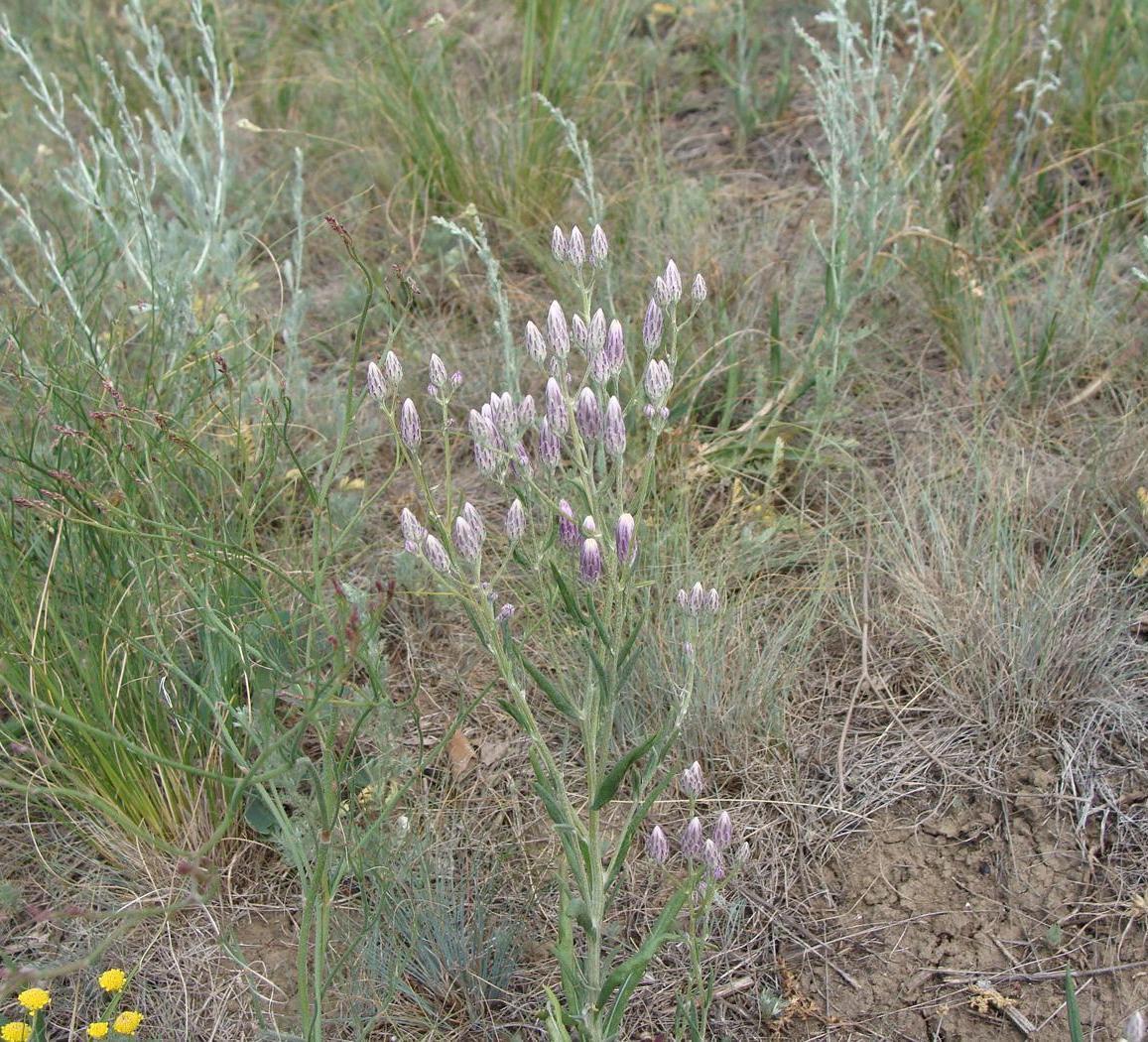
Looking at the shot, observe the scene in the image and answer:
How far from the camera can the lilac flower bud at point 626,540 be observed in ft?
5.61

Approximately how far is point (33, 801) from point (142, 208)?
135cm

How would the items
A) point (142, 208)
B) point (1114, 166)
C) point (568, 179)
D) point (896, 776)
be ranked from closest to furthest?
point (896, 776)
point (142, 208)
point (1114, 166)
point (568, 179)

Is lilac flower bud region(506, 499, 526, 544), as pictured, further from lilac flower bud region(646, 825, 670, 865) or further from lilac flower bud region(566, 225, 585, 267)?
lilac flower bud region(646, 825, 670, 865)

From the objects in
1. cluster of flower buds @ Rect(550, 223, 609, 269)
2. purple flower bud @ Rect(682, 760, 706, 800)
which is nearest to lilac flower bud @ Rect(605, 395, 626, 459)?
cluster of flower buds @ Rect(550, 223, 609, 269)

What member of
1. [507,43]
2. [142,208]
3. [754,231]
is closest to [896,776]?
[754,231]

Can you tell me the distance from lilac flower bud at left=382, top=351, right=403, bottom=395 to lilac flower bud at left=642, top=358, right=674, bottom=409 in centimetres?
36

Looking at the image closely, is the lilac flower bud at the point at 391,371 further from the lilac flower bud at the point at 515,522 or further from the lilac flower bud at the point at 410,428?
the lilac flower bud at the point at 515,522

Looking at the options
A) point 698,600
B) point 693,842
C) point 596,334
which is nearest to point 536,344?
point 596,334

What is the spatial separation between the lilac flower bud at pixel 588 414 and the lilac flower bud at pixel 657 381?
0.25 feet

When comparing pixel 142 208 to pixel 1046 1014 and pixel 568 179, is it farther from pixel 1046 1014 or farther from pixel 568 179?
pixel 1046 1014

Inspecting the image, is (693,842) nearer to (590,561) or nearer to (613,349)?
(590,561)

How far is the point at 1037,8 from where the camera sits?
3.87 m

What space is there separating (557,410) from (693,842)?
670 millimetres

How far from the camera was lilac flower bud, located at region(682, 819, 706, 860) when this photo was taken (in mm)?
1820
